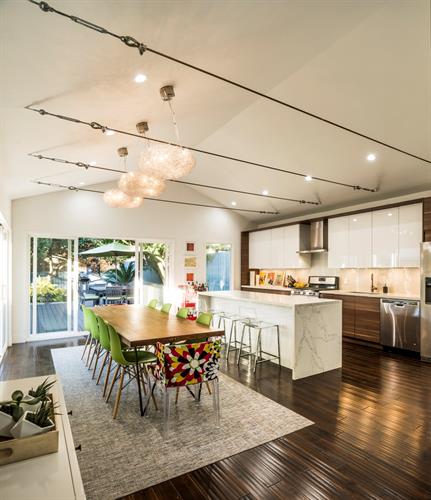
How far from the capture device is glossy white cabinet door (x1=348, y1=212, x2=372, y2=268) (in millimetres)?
6400

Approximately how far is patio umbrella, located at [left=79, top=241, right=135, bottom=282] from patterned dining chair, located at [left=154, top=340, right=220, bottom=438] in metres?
4.89

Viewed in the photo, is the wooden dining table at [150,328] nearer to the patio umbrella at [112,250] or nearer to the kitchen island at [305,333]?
the kitchen island at [305,333]

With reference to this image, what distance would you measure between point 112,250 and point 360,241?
17.6ft

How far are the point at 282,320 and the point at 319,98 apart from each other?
3.00m

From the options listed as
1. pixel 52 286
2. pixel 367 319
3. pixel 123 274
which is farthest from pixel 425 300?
pixel 52 286

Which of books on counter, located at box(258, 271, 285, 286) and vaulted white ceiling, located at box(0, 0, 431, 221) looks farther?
books on counter, located at box(258, 271, 285, 286)

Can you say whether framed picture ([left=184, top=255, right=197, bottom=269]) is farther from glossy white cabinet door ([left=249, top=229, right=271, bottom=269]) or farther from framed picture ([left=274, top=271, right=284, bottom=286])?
framed picture ([left=274, top=271, right=284, bottom=286])

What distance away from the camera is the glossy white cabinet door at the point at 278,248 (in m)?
8.32

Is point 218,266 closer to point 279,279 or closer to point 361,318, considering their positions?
point 279,279

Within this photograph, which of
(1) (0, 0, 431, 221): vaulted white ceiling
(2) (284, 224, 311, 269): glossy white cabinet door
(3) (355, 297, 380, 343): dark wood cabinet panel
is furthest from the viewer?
(2) (284, 224, 311, 269): glossy white cabinet door

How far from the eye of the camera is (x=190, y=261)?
8.49m

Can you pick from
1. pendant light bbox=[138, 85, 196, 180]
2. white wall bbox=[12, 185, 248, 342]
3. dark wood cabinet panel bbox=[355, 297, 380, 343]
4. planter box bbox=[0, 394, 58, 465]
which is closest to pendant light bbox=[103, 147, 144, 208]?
pendant light bbox=[138, 85, 196, 180]

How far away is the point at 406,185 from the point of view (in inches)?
235

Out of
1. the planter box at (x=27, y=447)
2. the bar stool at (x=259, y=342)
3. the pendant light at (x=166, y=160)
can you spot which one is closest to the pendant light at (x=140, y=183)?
the pendant light at (x=166, y=160)
